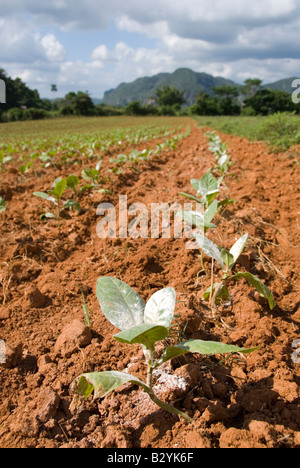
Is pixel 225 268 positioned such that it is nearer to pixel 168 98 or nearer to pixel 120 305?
pixel 120 305

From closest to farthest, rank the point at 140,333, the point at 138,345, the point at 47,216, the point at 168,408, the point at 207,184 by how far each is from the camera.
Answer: the point at 140,333
the point at 168,408
the point at 138,345
the point at 207,184
the point at 47,216

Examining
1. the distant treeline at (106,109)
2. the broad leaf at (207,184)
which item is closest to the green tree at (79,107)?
the distant treeline at (106,109)

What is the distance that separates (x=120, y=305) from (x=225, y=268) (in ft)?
2.03

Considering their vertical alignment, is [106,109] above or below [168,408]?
above

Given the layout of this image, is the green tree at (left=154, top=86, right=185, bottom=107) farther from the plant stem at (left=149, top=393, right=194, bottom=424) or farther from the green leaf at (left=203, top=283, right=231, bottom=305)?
the plant stem at (left=149, top=393, right=194, bottom=424)

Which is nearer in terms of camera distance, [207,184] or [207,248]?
[207,248]

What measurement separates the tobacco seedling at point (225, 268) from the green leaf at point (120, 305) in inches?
16.6

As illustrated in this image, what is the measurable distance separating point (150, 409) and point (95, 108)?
5240 cm

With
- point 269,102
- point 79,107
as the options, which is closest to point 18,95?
point 79,107

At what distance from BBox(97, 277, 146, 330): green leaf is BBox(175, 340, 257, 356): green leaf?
0.21 metres

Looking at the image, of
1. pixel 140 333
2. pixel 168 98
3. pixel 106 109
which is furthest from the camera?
pixel 168 98

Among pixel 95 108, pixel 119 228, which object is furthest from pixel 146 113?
pixel 119 228

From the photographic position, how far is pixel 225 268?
1.51 m

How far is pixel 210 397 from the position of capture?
1.15 meters
